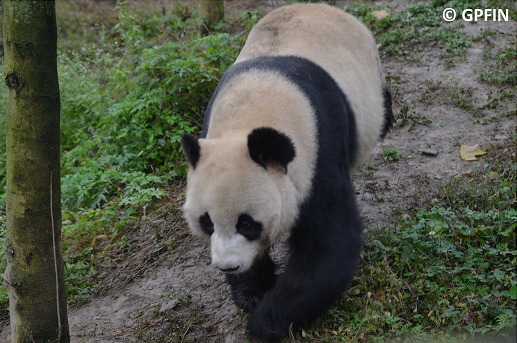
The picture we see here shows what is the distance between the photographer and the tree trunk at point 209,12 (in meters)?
8.80

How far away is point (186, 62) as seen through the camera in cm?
594

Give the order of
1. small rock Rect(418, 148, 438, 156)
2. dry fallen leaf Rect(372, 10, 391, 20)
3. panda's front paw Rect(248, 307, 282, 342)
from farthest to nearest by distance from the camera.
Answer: dry fallen leaf Rect(372, 10, 391, 20) < small rock Rect(418, 148, 438, 156) < panda's front paw Rect(248, 307, 282, 342)

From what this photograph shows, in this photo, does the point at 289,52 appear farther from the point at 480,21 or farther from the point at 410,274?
the point at 480,21

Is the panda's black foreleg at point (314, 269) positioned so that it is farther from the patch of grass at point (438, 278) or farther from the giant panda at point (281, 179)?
the patch of grass at point (438, 278)

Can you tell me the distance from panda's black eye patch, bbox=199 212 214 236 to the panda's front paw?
0.74 m

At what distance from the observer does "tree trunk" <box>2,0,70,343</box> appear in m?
2.40

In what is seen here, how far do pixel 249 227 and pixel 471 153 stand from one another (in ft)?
11.0

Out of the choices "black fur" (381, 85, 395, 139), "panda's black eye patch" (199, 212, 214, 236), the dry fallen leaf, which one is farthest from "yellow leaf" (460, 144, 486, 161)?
the dry fallen leaf

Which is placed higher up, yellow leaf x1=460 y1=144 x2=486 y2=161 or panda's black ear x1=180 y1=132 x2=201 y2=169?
panda's black ear x1=180 y1=132 x2=201 y2=169

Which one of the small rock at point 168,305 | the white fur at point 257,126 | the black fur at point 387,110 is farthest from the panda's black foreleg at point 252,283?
the black fur at point 387,110

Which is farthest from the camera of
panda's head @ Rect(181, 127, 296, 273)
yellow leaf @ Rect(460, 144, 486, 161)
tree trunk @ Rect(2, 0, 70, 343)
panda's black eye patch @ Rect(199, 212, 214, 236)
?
yellow leaf @ Rect(460, 144, 486, 161)

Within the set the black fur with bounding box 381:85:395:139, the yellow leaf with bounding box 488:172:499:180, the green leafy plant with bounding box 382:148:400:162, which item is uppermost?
the black fur with bounding box 381:85:395:139

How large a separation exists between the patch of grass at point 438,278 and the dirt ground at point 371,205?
1.72ft

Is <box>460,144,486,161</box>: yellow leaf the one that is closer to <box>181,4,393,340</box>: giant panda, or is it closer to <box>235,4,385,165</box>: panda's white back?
<box>235,4,385,165</box>: panda's white back
